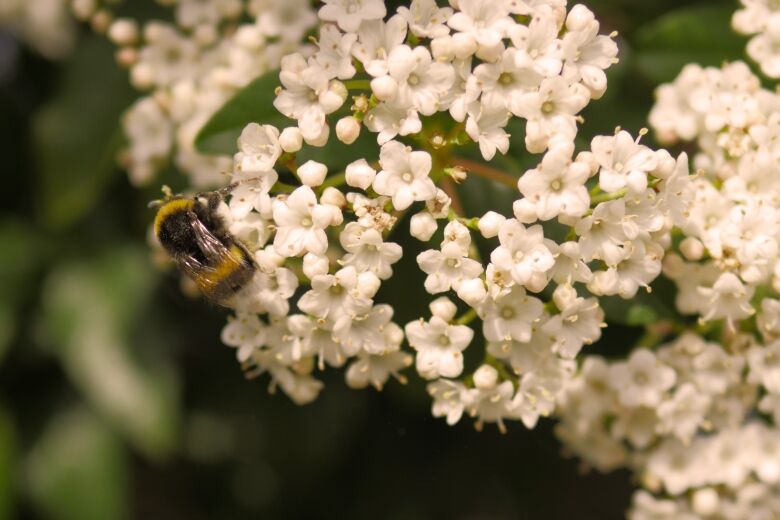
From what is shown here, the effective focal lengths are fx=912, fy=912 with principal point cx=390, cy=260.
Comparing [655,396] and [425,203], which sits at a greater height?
[425,203]

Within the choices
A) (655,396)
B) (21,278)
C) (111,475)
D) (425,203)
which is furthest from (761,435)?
(21,278)

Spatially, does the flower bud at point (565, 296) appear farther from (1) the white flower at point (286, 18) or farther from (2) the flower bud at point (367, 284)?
(1) the white flower at point (286, 18)

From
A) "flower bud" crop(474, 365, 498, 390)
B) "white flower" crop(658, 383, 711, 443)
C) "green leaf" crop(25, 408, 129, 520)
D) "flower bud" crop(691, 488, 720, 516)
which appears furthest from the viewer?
"green leaf" crop(25, 408, 129, 520)

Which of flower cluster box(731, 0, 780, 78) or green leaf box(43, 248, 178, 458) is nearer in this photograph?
flower cluster box(731, 0, 780, 78)

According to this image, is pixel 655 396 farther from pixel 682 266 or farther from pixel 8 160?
pixel 8 160

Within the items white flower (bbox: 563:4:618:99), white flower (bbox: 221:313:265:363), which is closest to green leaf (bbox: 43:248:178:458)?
white flower (bbox: 221:313:265:363)

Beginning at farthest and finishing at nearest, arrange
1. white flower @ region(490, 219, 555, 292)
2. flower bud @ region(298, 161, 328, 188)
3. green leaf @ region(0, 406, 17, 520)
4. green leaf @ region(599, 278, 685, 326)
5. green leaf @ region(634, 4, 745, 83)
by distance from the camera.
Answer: green leaf @ region(0, 406, 17, 520) < green leaf @ region(634, 4, 745, 83) < green leaf @ region(599, 278, 685, 326) < flower bud @ region(298, 161, 328, 188) < white flower @ region(490, 219, 555, 292)

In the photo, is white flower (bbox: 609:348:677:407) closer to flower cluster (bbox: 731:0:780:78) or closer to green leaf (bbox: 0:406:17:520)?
flower cluster (bbox: 731:0:780:78)
